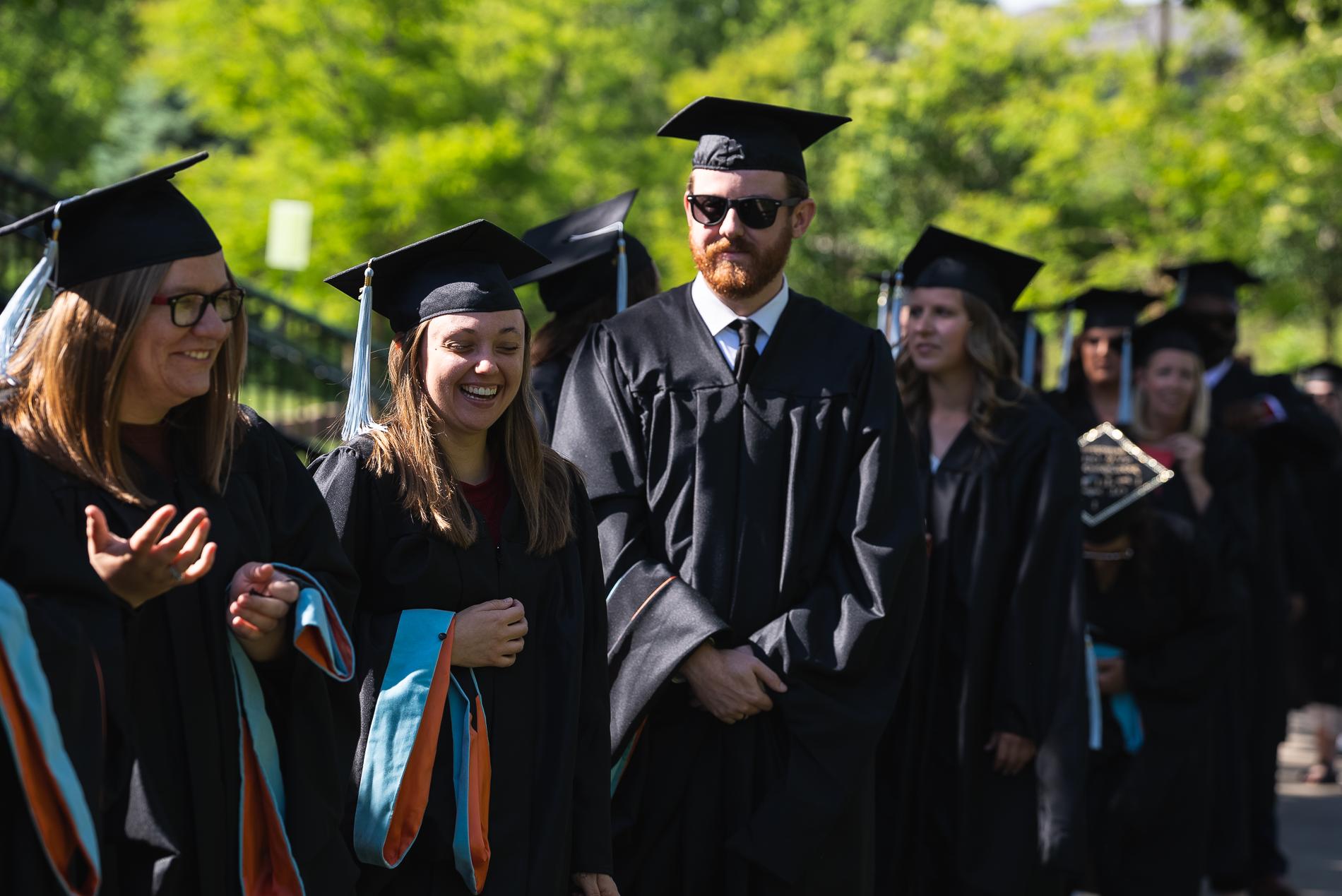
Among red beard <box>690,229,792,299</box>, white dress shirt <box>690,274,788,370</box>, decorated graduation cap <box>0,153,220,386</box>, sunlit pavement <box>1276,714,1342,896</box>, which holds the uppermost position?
red beard <box>690,229,792,299</box>

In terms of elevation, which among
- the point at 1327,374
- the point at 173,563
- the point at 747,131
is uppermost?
the point at 1327,374

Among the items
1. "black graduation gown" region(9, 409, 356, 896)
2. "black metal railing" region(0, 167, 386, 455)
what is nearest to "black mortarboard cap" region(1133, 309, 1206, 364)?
"black graduation gown" region(9, 409, 356, 896)

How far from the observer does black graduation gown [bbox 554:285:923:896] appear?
3883 mm

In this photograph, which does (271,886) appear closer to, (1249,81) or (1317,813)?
(1317,813)

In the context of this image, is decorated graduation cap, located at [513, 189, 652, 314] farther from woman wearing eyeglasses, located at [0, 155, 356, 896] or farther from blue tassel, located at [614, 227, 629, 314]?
woman wearing eyeglasses, located at [0, 155, 356, 896]

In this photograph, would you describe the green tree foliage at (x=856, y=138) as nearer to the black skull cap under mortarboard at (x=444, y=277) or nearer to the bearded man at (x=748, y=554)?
the bearded man at (x=748, y=554)

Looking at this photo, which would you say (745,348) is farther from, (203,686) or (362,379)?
(203,686)

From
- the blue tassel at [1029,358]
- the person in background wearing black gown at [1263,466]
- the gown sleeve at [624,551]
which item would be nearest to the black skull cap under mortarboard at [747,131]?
the gown sleeve at [624,551]

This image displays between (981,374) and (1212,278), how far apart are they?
3176mm

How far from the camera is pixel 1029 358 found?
6973 mm

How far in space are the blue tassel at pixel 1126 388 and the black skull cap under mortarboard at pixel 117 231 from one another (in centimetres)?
436

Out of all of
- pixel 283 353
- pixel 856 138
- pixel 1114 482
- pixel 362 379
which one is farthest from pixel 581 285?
pixel 856 138

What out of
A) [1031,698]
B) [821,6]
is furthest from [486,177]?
[821,6]

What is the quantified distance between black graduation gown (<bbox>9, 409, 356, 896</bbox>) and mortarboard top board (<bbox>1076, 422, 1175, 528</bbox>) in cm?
348
